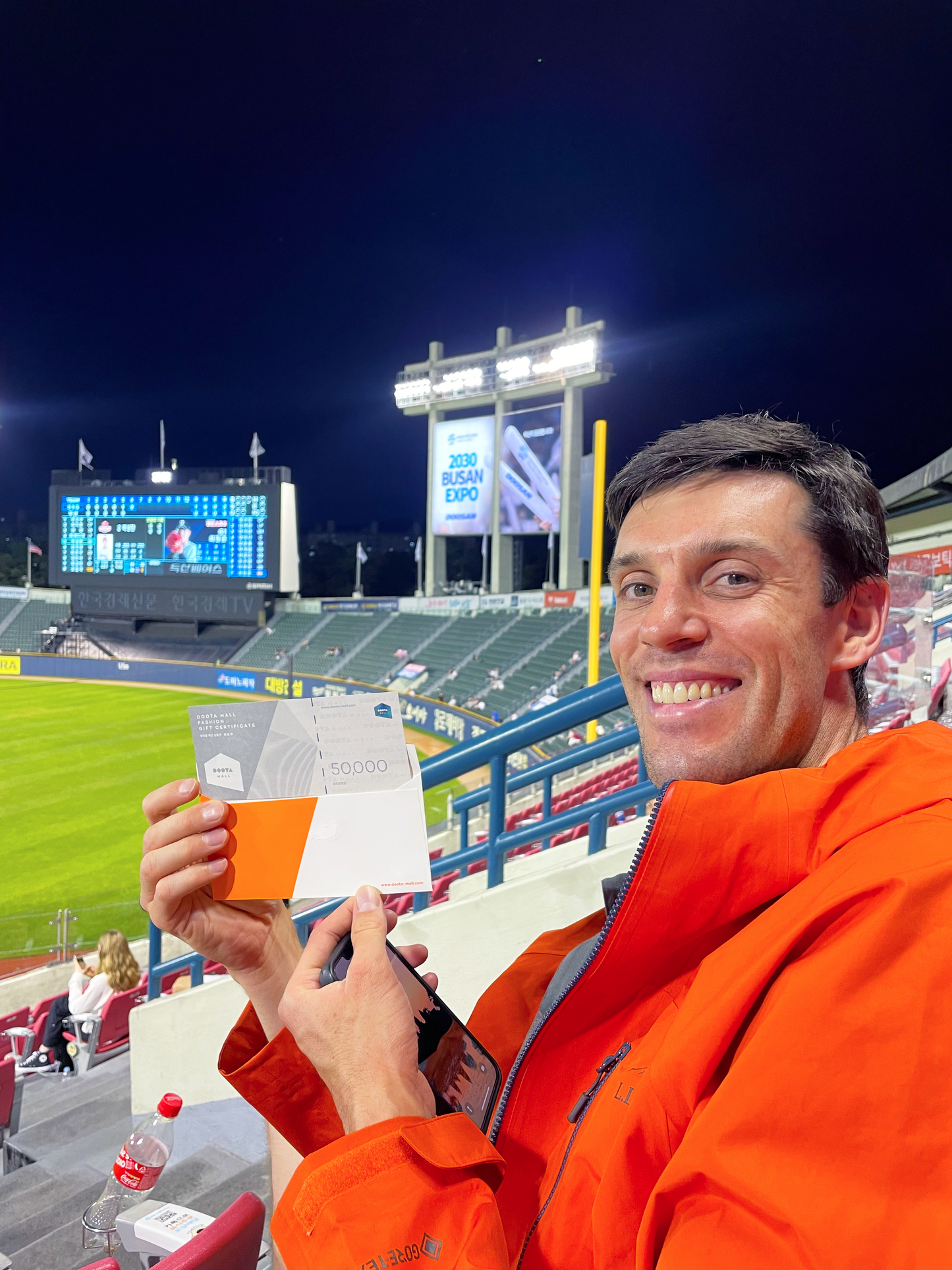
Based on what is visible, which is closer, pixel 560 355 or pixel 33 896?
pixel 33 896

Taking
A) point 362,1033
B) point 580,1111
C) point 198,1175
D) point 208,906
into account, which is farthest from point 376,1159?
point 198,1175

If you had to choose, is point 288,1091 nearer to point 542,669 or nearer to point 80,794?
point 80,794

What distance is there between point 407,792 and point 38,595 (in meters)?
39.4

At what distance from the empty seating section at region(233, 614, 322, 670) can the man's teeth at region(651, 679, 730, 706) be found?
1152 inches

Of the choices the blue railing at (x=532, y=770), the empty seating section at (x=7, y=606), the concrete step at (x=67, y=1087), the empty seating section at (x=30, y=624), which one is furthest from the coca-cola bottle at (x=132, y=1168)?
the empty seating section at (x=7, y=606)

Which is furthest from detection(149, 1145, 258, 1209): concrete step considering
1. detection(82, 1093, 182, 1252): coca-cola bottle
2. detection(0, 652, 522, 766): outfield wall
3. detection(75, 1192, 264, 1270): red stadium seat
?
detection(0, 652, 522, 766): outfield wall

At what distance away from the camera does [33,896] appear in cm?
1106

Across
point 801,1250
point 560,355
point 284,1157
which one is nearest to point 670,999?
point 801,1250

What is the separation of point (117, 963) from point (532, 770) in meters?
4.34

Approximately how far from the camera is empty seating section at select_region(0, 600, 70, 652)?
1300 inches

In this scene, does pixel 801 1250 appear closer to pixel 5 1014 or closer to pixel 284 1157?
pixel 284 1157

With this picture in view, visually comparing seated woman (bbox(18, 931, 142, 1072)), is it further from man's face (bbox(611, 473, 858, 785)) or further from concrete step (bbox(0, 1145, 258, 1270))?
man's face (bbox(611, 473, 858, 785))

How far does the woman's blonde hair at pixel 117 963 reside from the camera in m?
5.86

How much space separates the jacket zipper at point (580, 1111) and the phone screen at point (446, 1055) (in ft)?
0.49
